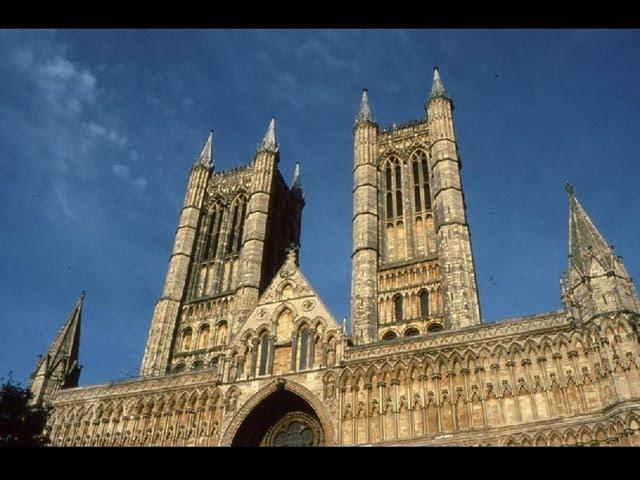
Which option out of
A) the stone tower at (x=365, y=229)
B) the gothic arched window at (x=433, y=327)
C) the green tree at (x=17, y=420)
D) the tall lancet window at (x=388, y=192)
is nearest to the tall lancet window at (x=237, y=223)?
the stone tower at (x=365, y=229)

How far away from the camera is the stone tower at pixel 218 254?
3784cm

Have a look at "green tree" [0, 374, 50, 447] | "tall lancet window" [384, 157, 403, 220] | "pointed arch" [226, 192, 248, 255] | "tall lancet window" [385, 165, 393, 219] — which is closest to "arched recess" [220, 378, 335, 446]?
"green tree" [0, 374, 50, 447]

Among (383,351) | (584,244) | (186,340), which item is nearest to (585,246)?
(584,244)

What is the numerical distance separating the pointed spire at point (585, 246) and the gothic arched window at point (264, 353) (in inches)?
520

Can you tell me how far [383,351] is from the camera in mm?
24891

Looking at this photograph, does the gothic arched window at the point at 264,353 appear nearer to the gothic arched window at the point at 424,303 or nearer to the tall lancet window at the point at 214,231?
the gothic arched window at the point at 424,303

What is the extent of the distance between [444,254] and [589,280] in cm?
1290

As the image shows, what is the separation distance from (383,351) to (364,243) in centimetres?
1393

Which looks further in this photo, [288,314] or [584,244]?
[288,314]

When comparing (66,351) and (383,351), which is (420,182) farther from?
(66,351)
